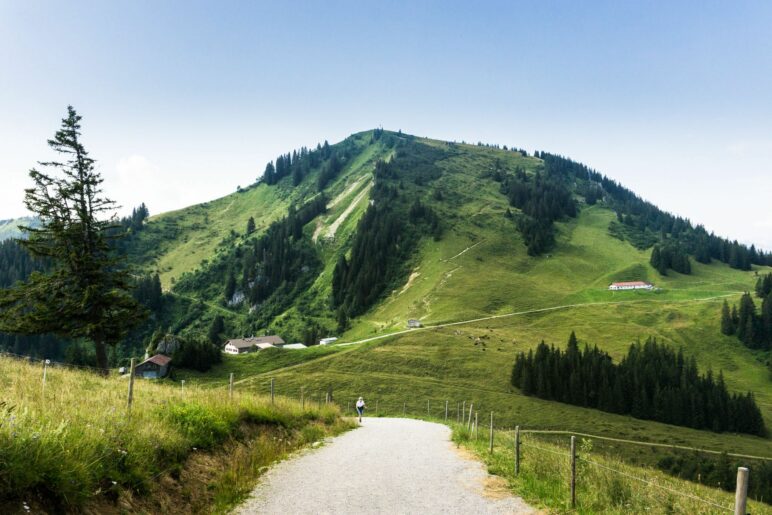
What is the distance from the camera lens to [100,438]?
369 inches

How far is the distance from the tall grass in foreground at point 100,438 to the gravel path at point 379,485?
1.26 meters

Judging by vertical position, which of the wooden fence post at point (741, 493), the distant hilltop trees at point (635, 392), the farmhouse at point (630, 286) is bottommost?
the distant hilltop trees at point (635, 392)

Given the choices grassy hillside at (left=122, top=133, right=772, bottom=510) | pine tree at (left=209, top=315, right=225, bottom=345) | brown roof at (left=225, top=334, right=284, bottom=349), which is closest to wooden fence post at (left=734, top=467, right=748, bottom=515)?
grassy hillside at (left=122, top=133, right=772, bottom=510)

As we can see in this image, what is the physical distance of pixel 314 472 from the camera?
15.0 metres

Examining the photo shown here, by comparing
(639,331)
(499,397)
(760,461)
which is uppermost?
(639,331)

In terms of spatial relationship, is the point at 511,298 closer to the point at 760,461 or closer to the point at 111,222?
the point at 760,461

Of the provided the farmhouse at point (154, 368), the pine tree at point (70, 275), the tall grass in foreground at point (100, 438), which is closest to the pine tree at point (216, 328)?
the farmhouse at point (154, 368)

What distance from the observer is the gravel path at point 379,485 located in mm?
11633

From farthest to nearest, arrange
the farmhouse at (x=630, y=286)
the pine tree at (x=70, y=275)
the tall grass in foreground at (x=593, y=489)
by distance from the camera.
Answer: the farmhouse at (x=630, y=286) < the pine tree at (x=70, y=275) < the tall grass in foreground at (x=593, y=489)

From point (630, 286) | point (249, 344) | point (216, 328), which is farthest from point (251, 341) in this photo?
point (630, 286)

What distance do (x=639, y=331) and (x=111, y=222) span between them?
141391 millimetres

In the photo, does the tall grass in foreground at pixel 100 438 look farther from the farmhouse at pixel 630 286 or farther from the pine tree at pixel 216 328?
the farmhouse at pixel 630 286

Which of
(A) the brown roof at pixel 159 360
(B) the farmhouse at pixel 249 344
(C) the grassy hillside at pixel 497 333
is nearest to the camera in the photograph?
(C) the grassy hillside at pixel 497 333

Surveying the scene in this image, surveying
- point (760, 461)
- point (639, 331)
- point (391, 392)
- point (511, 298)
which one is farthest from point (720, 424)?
point (391, 392)
